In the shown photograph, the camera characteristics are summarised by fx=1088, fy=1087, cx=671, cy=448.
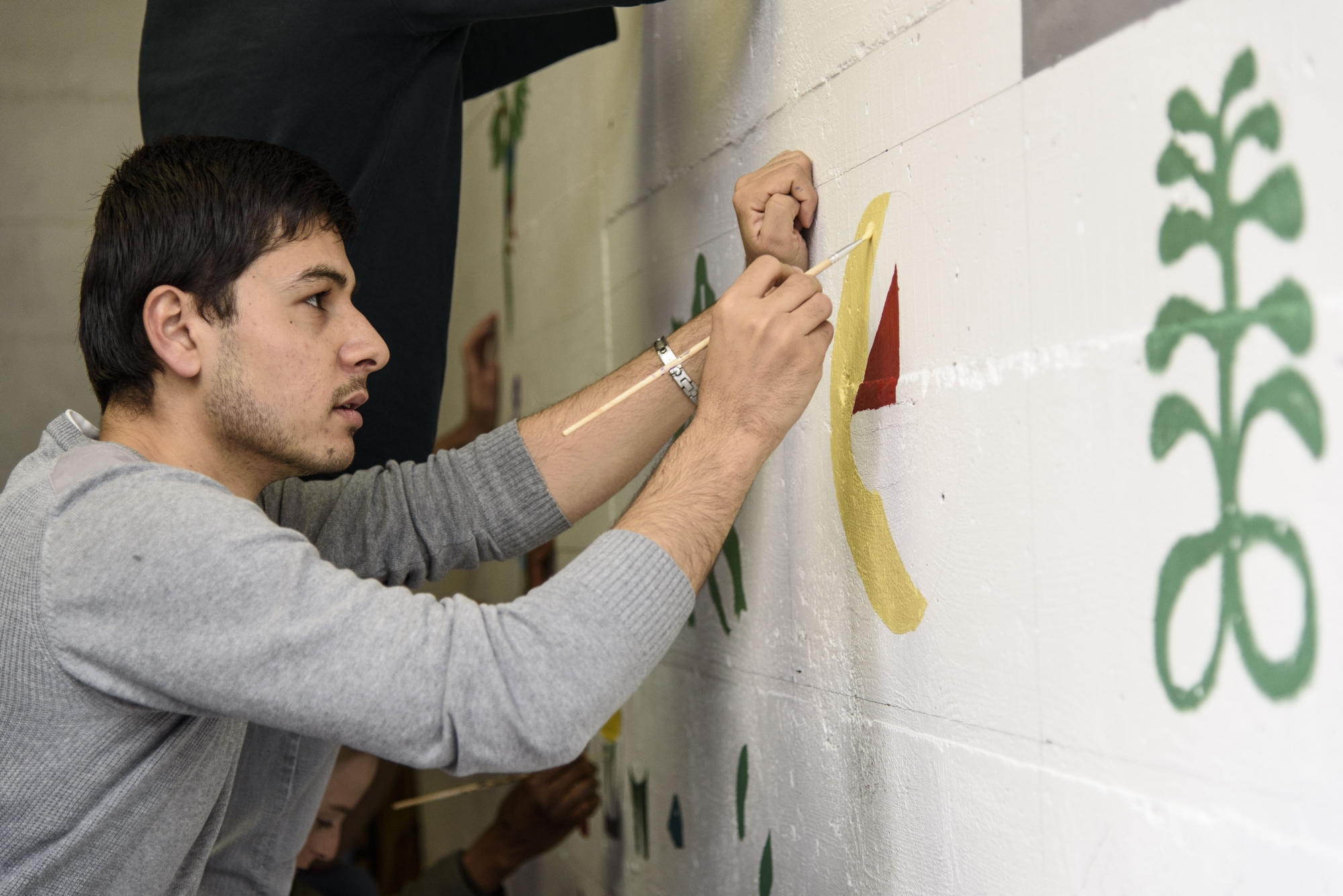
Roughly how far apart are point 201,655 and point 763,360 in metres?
0.54

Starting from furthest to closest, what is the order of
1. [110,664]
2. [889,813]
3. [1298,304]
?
[889,813] → [110,664] → [1298,304]

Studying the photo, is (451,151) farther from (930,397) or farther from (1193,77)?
(1193,77)

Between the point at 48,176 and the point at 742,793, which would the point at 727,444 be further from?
the point at 48,176

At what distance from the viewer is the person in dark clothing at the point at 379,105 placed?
139cm

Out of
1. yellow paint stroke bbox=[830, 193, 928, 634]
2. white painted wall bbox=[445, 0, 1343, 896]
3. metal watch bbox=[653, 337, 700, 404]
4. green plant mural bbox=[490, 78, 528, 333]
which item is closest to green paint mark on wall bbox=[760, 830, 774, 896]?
white painted wall bbox=[445, 0, 1343, 896]

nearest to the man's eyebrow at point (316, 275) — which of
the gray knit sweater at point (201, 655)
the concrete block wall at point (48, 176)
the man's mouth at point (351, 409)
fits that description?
the man's mouth at point (351, 409)

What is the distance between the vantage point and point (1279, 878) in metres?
0.64

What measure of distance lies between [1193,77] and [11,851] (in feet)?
3.78

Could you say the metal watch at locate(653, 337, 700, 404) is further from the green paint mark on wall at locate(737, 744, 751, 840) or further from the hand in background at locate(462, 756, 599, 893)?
the hand in background at locate(462, 756, 599, 893)

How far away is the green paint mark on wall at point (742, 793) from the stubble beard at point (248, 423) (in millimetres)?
643

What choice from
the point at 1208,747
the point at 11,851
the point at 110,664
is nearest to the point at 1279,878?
the point at 1208,747

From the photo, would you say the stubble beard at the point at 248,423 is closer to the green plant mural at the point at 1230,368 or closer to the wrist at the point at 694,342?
the wrist at the point at 694,342

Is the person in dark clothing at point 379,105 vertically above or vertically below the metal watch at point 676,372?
above

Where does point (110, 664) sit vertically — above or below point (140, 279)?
below
